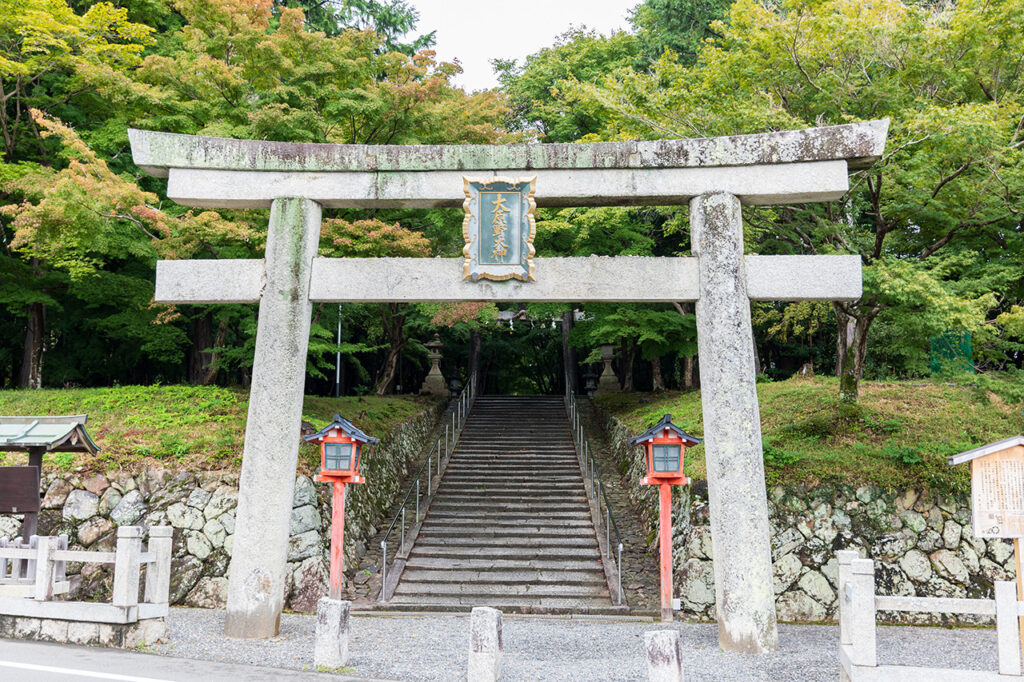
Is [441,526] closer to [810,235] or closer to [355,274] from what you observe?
[355,274]

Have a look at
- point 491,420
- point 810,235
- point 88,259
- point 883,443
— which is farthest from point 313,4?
point 883,443

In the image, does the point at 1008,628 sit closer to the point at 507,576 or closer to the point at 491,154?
the point at 491,154

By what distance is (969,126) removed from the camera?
9.62 m

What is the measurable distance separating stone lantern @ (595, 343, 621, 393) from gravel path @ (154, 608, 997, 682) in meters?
14.1

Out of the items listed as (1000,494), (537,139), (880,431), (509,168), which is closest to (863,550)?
(880,431)

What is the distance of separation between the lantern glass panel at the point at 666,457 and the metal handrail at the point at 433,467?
4.19 m

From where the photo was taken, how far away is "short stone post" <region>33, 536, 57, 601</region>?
7918mm

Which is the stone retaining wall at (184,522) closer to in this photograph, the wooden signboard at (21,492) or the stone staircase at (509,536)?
the stone staircase at (509,536)

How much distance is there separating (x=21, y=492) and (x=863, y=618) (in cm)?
915

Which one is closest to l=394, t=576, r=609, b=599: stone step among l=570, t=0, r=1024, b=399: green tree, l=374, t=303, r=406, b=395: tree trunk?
l=570, t=0, r=1024, b=399: green tree

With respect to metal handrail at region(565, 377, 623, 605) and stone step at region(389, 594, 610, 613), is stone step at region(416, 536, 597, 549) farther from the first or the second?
stone step at region(389, 594, 610, 613)

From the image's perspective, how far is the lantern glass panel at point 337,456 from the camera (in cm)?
947

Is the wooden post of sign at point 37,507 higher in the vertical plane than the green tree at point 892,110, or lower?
lower

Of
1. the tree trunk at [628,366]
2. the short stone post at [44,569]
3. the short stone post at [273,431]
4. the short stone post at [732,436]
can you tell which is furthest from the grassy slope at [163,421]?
the tree trunk at [628,366]
